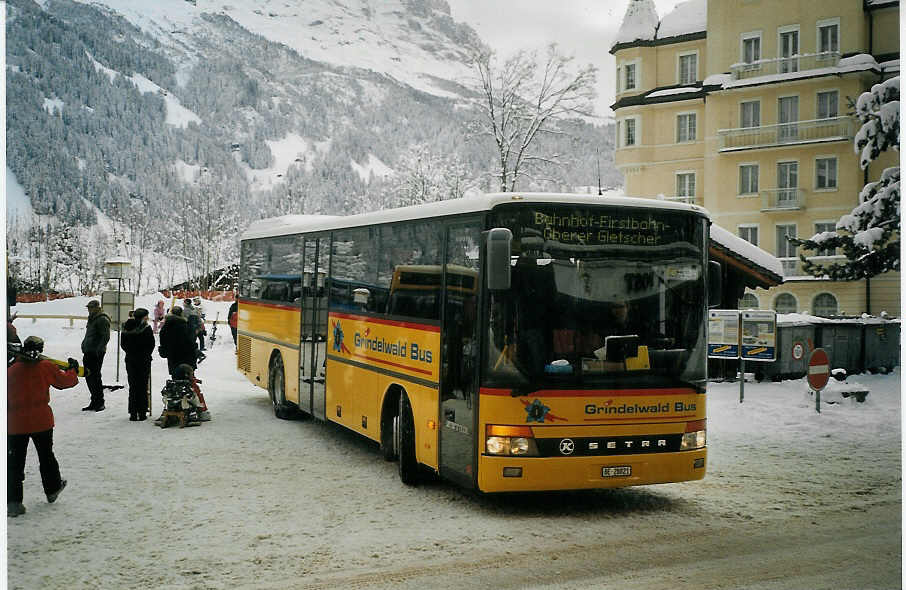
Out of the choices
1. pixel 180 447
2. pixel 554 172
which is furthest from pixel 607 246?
pixel 554 172

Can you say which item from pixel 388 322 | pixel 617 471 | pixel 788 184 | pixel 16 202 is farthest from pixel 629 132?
pixel 16 202

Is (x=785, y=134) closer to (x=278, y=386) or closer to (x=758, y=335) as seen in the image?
(x=758, y=335)

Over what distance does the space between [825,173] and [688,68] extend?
29.9 ft

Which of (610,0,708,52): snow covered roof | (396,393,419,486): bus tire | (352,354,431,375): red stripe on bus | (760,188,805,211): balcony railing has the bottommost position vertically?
(396,393,419,486): bus tire

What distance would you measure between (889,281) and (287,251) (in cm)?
2859

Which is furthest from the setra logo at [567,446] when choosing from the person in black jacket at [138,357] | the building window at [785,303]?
the building window at [785,303]

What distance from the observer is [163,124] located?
180 meters

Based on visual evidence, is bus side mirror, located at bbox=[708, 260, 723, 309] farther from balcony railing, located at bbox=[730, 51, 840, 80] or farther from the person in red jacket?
balcony railing, located at bbox=[730, 51, 840, 80]

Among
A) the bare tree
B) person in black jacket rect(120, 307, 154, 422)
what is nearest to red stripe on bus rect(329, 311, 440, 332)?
person in black jacket rect(120, 307, 154, 422)

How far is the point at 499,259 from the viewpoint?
8352 millimetres

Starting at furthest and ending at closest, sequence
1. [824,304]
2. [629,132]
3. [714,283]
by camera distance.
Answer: [629,132] → [824,304] → [714,283]

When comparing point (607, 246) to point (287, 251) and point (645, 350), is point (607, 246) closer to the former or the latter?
point (645, 350)

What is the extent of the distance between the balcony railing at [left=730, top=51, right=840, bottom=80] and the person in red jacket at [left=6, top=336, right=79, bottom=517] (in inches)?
1599

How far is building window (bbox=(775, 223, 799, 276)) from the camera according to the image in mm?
42331
